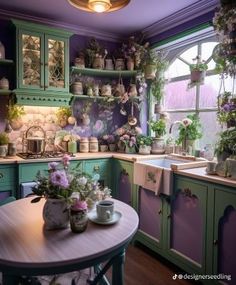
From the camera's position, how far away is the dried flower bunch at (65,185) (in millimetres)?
1279

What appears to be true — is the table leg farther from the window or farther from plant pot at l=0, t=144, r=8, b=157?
plant pot at l=0, t=144, r=8, b=157

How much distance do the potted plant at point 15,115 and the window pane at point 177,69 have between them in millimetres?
1881

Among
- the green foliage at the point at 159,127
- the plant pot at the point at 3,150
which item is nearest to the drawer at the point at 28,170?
the plant pot at the point at 3,150

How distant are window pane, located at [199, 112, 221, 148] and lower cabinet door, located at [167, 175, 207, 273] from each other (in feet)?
2.88

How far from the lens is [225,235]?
1967mm

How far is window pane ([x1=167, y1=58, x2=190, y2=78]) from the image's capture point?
3.26 metres

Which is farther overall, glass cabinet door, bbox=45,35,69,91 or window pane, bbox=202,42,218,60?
glass cabinet door, bbox=45,35,69,91

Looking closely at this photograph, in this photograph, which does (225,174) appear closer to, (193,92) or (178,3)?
(193,92)

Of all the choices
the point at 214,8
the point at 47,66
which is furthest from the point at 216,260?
the point at 47,66

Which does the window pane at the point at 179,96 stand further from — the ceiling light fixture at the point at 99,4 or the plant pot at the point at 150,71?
the ceiling light fixture at the point at 99,4

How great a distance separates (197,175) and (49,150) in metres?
1.98

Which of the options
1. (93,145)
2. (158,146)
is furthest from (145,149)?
(93,145)

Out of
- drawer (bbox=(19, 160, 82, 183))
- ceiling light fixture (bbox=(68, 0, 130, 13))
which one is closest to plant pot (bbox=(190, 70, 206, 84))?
ceiling light fixture (bbox=(68, 0, 130, 13))

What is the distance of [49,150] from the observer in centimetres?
344
